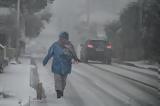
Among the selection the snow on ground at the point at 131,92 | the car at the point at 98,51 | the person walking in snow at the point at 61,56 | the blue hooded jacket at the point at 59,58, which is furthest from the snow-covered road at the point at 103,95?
the car at the point at 98,51

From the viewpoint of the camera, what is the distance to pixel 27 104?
1168 centimetres

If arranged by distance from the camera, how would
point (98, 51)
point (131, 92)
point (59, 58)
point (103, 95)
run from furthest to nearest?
point (98, 51) → point (131, 92) → point (103, 95) → point (59, 58)

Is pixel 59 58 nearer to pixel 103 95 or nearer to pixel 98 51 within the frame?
pixel 103 95

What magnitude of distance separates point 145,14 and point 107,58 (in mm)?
5873

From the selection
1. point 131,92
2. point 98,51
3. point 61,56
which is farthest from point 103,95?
point 98,51

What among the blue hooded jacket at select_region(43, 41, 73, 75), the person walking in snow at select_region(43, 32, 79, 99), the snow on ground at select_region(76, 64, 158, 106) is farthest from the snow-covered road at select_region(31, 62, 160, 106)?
the blue hooded jacket at select_region(43, 41, 73, 75)

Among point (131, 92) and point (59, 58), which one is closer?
point (59, 58)

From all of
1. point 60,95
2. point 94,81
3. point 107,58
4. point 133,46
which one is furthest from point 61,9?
point 60,95

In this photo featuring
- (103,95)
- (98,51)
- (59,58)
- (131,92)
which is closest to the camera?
(59,58)

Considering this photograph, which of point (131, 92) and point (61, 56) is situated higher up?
point (61, 56)

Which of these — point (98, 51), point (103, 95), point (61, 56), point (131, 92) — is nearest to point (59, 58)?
point (61, 56)

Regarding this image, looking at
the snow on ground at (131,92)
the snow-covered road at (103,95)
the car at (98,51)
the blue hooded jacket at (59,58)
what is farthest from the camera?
the car at (98,51)

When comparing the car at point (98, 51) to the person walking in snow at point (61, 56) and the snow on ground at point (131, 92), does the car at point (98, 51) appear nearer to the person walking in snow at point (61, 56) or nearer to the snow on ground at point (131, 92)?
the snow on ground at point (131, 92)

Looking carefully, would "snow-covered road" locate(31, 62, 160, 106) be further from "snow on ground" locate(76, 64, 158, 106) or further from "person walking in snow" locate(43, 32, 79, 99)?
"person walking in snow" locate(43, 32, 79, 99)
